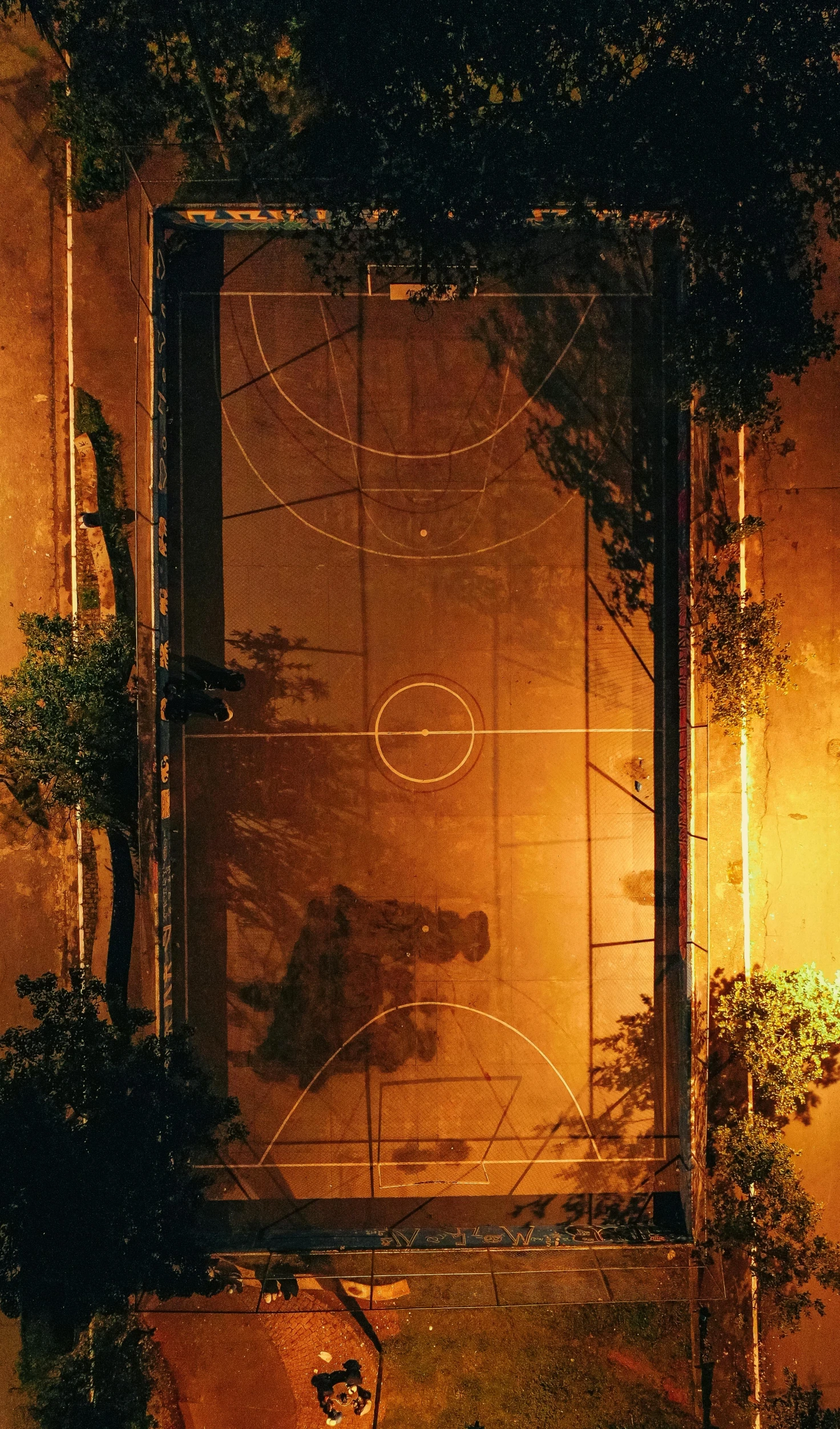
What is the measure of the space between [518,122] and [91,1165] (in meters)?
18.3

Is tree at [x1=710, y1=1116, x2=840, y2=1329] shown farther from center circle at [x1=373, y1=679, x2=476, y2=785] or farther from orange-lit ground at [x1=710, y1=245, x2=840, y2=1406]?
center circle at [x1=373, y1=679, x2=476, y2=785]

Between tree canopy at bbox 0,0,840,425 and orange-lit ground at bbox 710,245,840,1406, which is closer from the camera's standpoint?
tree canopy at bbox 0,0,840,425

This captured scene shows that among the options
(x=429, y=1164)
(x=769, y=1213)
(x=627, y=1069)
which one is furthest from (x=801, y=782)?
(x=429, y=1164)

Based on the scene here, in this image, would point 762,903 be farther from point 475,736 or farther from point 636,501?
point 636,501

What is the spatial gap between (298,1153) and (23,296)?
17.0 meters

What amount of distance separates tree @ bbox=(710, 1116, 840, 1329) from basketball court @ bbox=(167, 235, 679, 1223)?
133 cm

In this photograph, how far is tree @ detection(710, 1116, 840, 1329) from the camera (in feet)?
42.4

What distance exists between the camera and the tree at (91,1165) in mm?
10781

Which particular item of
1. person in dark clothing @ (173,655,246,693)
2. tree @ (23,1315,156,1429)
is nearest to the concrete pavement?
person in dark clothing @ (173,655,246,693)

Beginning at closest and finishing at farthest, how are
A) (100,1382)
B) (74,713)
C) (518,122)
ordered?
(518,122), (74,713), (100,1382)

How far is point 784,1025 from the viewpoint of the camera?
13.0 metres

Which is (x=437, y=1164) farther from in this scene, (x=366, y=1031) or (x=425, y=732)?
(x=425, y=732)

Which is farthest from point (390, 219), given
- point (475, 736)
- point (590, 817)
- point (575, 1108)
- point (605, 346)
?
point (575, 1108)

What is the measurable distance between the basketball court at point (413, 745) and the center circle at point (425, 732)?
0.15ft
